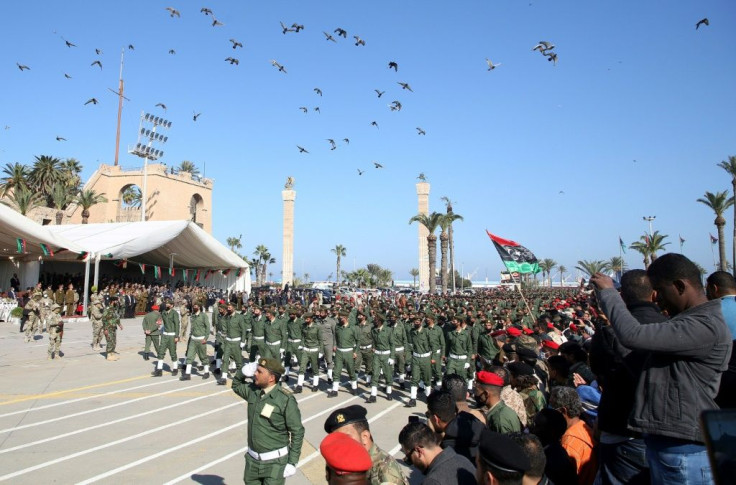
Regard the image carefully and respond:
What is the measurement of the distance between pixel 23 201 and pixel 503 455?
5100 cm

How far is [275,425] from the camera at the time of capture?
511 centimetres

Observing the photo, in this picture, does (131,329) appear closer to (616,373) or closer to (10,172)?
(616,373)

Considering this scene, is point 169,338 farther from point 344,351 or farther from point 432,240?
point 432,240

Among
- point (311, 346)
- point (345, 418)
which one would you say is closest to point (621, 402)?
point (345, 418)

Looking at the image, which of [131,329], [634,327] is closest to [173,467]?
[634,327]

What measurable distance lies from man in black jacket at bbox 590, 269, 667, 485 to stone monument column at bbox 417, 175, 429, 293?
157 feet

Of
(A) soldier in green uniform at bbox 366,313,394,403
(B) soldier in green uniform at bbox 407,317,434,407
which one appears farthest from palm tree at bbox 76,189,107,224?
(B) soldier in green uniform at bbox 407,317,434,407

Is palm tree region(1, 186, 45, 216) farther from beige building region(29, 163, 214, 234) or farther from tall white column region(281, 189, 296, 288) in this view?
tall white column region(281, 189, 296, 288)

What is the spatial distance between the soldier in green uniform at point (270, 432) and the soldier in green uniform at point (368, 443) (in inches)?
47.5

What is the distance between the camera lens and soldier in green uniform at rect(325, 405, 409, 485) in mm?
3424

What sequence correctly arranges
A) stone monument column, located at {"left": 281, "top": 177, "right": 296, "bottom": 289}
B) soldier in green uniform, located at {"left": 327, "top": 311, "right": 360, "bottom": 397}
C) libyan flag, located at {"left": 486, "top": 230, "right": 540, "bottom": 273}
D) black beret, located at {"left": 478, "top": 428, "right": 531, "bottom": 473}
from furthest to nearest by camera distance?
stone monument column, located at {"left": 281, "top": 177, "right": 296, "bottom": 289} < libyan flag, located at {"left": 486, "top": 230, "right": 540, "bottom": 273} < soldier in green uniform, located at {"left": 327, "top": 311, "right": 360, "bottom": 397} < black beret, located at {"left": 478, "top": 428, "right": 531, "bottom": 473}

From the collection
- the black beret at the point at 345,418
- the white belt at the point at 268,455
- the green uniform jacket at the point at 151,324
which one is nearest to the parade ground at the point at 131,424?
the green uniform jacket at the point at 151,324

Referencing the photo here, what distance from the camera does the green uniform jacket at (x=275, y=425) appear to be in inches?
200

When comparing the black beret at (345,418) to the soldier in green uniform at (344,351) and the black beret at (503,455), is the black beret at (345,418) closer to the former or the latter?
the black beret at (503,455)
